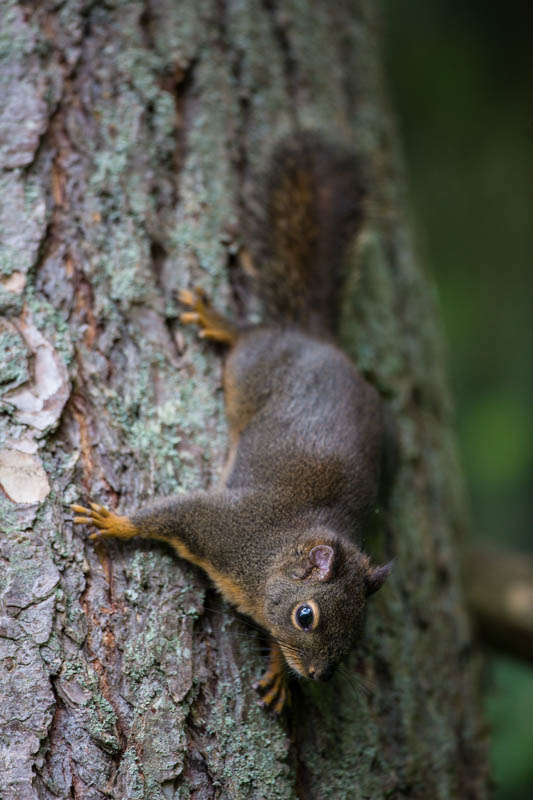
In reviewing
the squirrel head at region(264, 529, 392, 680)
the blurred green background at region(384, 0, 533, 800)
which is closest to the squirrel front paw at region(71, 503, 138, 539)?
the squirrel head at region(264, 529, 392, 680)

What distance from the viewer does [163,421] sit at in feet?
7.41

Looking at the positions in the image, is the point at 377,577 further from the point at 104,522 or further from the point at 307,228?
the point at 307,228

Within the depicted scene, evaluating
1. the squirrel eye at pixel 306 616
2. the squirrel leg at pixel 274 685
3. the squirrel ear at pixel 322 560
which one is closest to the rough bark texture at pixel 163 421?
the squirrel leg at pixel 274 685

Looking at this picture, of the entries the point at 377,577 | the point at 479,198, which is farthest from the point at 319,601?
the point at 479,198

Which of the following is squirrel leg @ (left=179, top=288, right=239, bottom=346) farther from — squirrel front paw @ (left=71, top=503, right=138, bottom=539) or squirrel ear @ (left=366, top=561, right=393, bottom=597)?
squirrel ear @ (left=366, top=561, right=393, bottom=597)

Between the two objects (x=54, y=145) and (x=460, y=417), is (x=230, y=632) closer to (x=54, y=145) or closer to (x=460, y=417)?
(x=54, y=145)

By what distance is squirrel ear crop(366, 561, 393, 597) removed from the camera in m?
2.14

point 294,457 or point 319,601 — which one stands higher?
point 294,457

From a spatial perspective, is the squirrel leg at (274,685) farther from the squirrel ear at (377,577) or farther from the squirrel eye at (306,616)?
the squirrel ear at (377,577)

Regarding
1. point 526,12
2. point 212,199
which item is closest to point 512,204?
point 526,12

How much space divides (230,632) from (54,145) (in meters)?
1.77

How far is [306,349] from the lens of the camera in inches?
105

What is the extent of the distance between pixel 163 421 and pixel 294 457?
495 millimetres

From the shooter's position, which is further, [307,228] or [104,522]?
[307,228]
